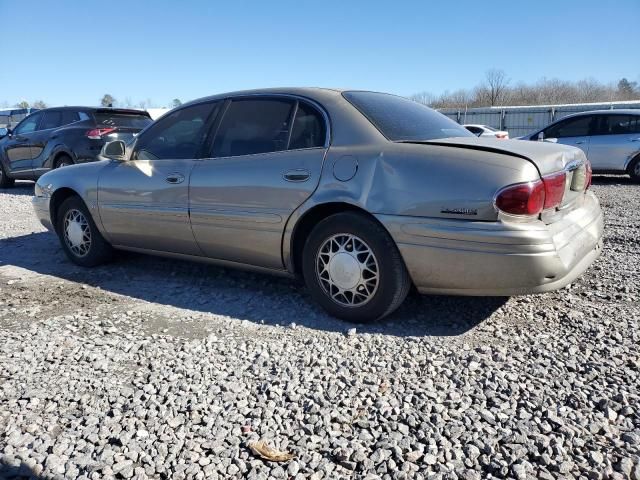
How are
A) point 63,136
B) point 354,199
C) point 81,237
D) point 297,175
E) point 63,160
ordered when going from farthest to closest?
point 63,160 < point 63,136 < point 81,237 < point 297,175 < point 354,199

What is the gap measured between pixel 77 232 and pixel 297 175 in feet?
8.54

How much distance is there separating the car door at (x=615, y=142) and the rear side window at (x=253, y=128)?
899cm

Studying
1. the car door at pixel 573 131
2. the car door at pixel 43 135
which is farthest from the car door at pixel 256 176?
the car door at pixel 573 131

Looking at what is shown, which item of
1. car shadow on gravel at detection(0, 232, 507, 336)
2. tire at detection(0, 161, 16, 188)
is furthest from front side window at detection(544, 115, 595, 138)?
tire at detection(0, 161, 16, 188)

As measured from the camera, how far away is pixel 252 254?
3723mm

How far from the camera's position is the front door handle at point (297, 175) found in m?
3.36

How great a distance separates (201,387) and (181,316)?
3.70ft

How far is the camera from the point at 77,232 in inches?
191

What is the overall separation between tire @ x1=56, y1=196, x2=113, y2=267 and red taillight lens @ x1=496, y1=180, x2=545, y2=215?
141 inches

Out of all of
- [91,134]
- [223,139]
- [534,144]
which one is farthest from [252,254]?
[91,134]

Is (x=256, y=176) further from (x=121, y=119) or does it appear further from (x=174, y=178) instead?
(x=121, y=119)

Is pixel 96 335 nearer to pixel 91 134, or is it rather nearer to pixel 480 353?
pixel 480 353

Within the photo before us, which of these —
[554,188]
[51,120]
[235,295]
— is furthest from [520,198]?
[51,120]

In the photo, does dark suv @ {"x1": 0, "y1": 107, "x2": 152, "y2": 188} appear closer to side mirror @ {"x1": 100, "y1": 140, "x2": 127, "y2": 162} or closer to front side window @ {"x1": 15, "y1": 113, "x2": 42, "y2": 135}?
front side window @ {"x1": 15, "y1": 113, "x2": 42, "y2": 135}
